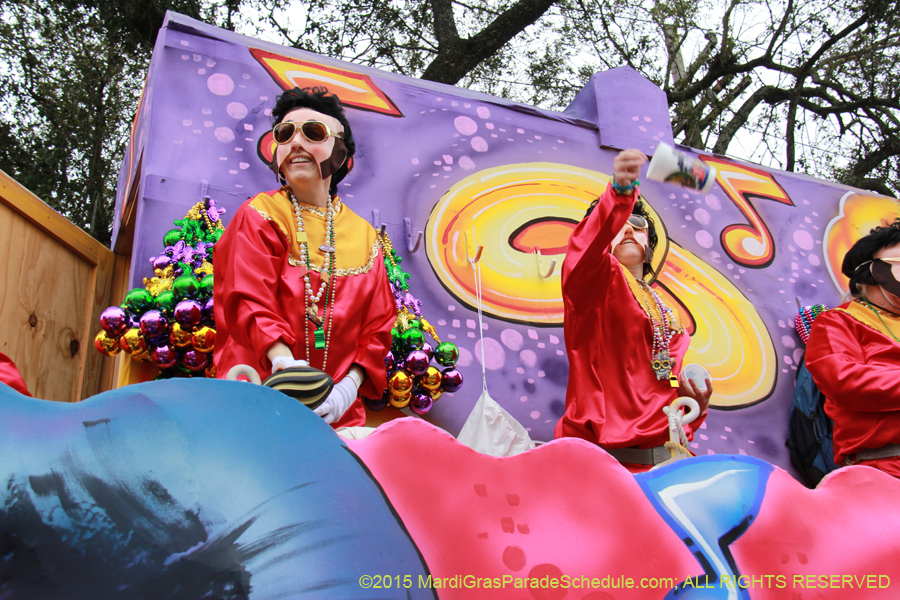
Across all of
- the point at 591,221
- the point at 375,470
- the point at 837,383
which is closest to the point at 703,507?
the point at 375,470

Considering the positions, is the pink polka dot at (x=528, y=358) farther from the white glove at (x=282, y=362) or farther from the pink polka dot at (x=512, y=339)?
the white glove at (x=282, y=362)

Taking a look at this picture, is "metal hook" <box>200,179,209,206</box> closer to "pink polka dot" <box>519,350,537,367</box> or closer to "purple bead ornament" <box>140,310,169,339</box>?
"purple bead ornament" <box>140,310,169,339</box>

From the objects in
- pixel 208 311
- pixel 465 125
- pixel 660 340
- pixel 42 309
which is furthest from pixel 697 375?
pixel 42 309

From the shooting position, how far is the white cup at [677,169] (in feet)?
6.62

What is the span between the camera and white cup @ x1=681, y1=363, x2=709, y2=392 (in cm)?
259

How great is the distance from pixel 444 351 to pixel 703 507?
67.1 inches

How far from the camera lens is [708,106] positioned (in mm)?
9602

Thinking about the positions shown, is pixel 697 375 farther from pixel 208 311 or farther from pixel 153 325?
pixel 153 325

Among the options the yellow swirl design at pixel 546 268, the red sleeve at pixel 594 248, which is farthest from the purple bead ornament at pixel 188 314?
the yellow swirl design at pixel 546 268

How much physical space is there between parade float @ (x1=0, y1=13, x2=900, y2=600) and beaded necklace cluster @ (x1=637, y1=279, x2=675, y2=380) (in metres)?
0.80

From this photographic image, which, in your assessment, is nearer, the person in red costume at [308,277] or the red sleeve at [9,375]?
the red sleeve at [9,375]

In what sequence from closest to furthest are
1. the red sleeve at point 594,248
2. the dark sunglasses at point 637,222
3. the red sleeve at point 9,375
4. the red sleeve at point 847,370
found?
the red sleeve at point 9,375
the red sleeve at point 594,248
the red sleeve at point 847,370
the dark sunglasses at point 637,222

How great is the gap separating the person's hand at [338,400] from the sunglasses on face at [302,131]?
821 millimetres

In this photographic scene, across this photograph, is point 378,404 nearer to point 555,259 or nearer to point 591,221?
point 591,221
